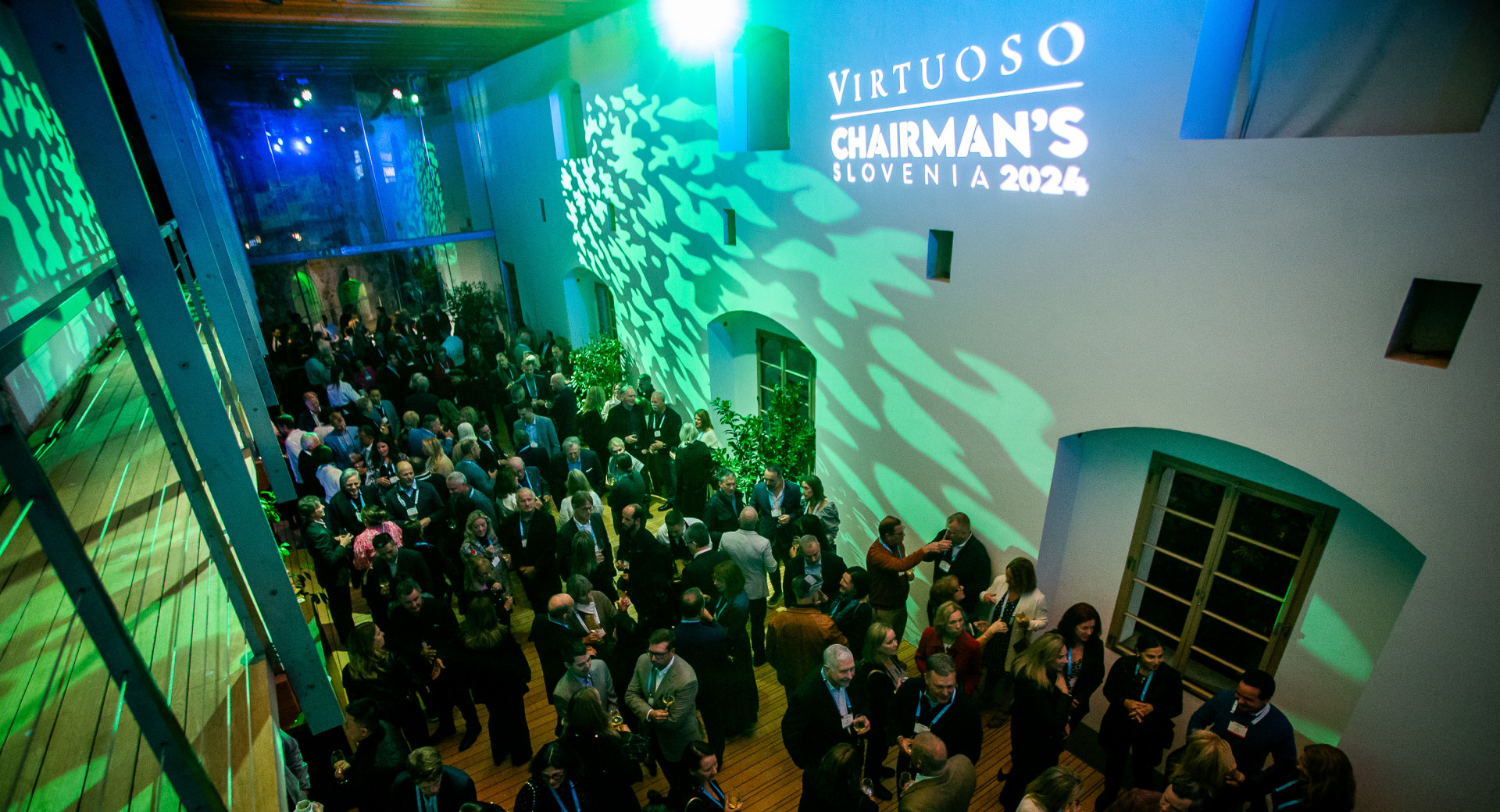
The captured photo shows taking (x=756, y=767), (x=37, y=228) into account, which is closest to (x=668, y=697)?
(x=756, y=767)

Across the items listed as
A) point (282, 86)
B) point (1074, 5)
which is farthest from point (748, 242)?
point (282, 86)

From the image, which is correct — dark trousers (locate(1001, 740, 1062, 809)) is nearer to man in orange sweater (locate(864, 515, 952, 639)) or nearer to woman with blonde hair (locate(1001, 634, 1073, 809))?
woman with blonde hair (locate(1001, 634, 1073, 809))

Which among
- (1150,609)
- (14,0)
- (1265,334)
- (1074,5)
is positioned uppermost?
(1074,5)

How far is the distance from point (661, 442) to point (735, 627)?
327cm

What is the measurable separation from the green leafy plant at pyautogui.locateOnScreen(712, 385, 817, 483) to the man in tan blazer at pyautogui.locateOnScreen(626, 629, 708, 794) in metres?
2.59

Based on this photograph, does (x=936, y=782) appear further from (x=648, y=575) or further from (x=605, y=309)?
(x=605, y=309)

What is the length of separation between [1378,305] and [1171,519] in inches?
68.3

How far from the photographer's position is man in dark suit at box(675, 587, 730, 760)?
161 inches

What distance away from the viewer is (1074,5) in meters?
3.61

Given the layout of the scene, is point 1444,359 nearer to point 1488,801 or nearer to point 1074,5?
point 1488,801

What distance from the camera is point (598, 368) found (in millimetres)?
9430

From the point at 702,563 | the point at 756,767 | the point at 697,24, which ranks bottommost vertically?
the point at 756,767

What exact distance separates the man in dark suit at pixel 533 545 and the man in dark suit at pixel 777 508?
173 cm

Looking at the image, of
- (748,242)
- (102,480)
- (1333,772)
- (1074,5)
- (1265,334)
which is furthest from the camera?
(748,242)
